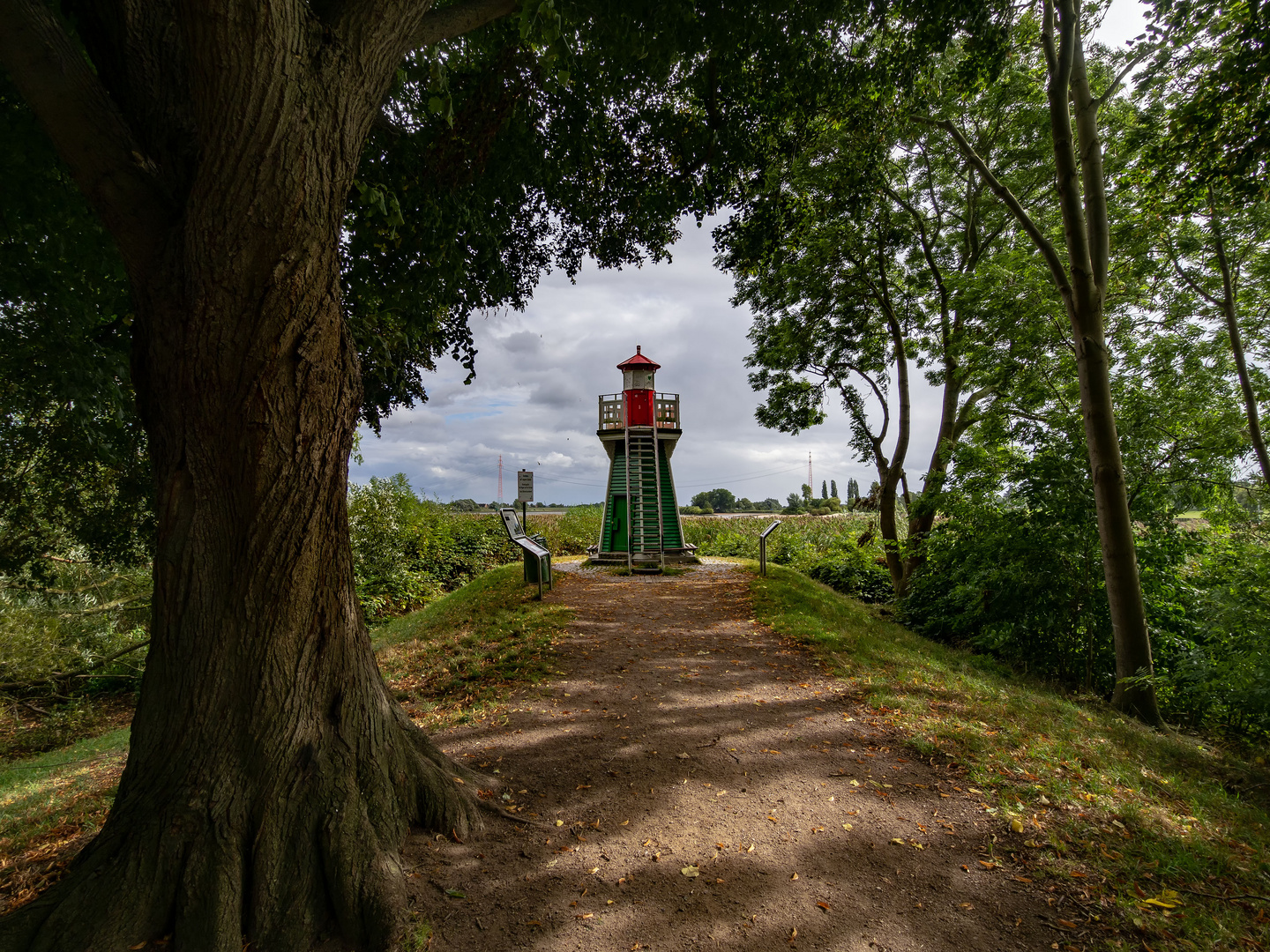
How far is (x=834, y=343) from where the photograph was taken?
13.5 meters

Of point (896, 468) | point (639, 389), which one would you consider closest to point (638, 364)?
point (639, 389)

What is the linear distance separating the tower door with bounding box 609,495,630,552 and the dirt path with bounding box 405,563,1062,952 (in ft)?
36.2

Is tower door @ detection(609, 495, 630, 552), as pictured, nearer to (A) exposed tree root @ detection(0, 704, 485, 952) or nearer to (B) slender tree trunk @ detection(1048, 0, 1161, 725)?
(B) slender tree trunk @ detection(1048, 0, 1161, 725)

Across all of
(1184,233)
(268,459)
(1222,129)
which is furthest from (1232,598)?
(268,459)

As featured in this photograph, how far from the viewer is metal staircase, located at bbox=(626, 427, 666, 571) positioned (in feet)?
52.0

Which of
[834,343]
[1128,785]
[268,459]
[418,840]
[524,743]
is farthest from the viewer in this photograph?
[834,343]

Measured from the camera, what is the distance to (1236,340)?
8383mm

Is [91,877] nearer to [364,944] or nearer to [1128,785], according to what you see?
[364,944]

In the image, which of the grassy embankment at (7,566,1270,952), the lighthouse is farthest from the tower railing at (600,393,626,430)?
the grassy embankment at (7,566,1270,952)

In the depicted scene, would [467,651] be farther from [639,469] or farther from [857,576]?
[857,576]

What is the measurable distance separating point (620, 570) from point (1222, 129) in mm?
12806

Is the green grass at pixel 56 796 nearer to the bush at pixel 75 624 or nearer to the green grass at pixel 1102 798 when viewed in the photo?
the bush at pixel 75 624

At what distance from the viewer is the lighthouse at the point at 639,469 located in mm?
16094

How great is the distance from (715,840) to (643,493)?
13.0 meters
